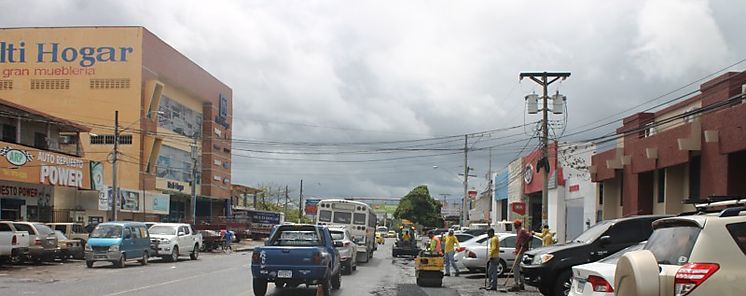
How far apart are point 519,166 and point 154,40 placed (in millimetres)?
32123

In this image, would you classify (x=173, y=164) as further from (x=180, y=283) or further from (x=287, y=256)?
(x=287, y=256)

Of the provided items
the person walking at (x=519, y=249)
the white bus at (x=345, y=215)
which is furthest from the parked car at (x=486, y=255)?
the white bus at (x=345, y=215)

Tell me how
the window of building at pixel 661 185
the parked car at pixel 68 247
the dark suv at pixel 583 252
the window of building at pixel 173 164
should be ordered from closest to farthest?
1. the dark suv at pixel 583 252
2. the window of building at pixel 661 185
3. the parked car at pixel 68 247
4. the window of building at pixel 173 164

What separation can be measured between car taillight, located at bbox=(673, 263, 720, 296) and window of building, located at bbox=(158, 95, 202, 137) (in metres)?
58.5

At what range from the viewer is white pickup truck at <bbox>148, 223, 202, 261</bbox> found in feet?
107

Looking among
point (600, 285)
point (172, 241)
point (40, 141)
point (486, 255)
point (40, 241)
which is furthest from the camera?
point (40, 141)

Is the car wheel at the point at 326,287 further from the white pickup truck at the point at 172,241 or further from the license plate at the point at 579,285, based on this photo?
the white pickup truck at the point at 172,241

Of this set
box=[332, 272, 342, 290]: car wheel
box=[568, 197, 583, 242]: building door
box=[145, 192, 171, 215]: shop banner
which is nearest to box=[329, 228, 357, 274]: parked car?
box=[332, 272, 342, 290]: car wheel

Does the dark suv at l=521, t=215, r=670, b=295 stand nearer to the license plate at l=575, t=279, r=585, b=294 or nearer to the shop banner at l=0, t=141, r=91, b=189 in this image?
the license plate at l=575, t=279, r=585, b=294

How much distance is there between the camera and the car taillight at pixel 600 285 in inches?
326

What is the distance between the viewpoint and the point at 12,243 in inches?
1027

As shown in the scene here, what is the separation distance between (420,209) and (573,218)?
64802 millimetres

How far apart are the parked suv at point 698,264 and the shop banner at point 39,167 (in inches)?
1285

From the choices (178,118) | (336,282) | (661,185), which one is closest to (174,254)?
(336,282)
